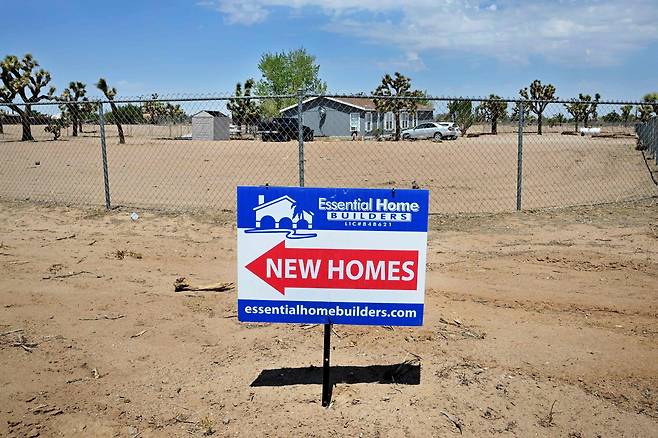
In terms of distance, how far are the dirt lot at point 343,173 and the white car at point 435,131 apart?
6.96 m

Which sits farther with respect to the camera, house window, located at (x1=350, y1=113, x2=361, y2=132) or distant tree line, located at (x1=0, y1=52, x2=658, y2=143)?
house window, located at (x1=350, y1=113, x2=361, y2=132)

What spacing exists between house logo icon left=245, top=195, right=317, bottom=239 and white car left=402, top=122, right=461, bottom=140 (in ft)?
97.2

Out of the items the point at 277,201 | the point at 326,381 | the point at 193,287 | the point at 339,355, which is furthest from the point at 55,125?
the point at 326,381

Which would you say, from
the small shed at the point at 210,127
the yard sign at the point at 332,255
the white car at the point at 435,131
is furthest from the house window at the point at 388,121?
the yard sign at the point at 332,255

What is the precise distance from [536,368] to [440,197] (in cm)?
874

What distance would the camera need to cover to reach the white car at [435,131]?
3381 cm

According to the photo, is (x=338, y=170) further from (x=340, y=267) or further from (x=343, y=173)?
(x=340, y=267)

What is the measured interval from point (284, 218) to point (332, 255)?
0.38 m

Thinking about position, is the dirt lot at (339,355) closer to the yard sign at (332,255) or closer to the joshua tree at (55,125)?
the yard sign at (332,255)

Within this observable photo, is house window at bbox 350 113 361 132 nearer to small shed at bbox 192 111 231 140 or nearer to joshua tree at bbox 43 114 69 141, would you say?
small shed at bbox 192 111 231 140

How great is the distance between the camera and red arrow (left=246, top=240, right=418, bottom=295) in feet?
11.3

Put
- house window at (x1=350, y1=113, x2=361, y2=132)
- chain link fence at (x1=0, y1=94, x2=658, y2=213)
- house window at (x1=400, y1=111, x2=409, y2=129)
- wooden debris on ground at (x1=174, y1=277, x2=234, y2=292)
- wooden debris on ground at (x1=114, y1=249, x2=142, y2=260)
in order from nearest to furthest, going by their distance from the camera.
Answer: wooden debris on ground at (x1=174, y1=277, x2=234, y2=292) < wooden debris on ground at (x1=114, y1=249, x2=142, y2=260) < chain link fence at (x1=0, y1=94, x2=658, y2=213) < house window at (x1=400, y1=111, x2=409, y2=129) < house window at (x1=350, y1=113, x2=361, y2=132)

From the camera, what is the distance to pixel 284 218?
3.46 metres

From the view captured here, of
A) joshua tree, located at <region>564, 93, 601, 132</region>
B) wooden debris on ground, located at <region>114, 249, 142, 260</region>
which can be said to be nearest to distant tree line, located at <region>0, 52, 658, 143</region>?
joshua tree, located at <region>564, 93, 601, 132</region>
